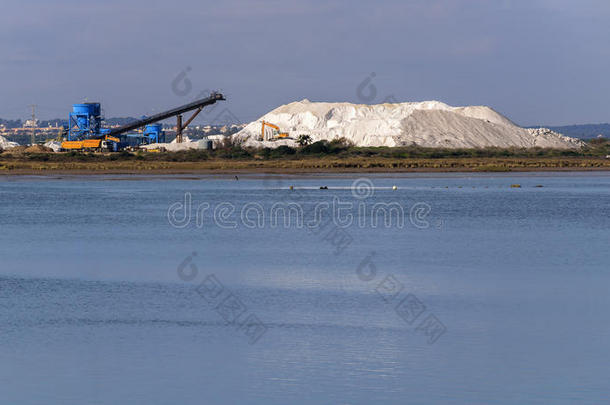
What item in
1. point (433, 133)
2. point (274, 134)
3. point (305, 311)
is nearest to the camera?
point (305, 311)

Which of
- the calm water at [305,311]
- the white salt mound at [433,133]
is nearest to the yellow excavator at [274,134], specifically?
the white salt mound at [433,133]

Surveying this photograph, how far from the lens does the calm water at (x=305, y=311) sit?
13180 millimetres

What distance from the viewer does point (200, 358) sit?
48.4 feet

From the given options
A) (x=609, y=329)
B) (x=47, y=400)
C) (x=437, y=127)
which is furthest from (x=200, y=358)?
(x=437, y=127)

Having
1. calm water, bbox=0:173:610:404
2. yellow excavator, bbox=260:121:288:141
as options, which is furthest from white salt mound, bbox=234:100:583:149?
calm water, bbox=0:173:610:404

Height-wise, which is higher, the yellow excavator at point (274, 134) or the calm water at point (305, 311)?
the yellow excavator at point (274, 134)

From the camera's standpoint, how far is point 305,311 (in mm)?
18656

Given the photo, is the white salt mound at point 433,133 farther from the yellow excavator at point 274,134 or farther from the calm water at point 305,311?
the calm water at point 305,311

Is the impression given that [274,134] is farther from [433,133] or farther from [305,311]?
[305,311]

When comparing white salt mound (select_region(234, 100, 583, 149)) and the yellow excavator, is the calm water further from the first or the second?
the yellow excavator

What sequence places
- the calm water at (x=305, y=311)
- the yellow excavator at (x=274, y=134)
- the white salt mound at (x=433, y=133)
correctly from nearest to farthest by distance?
the calm water at (x=305, y=311) → the white salt mound at (x=433, y=133) → the yellow excavator at (x=274, y=134)

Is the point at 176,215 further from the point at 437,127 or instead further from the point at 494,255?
the point at 437,127

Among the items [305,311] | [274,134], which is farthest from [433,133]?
[305,311]

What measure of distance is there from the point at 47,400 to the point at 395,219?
29.2 metres
